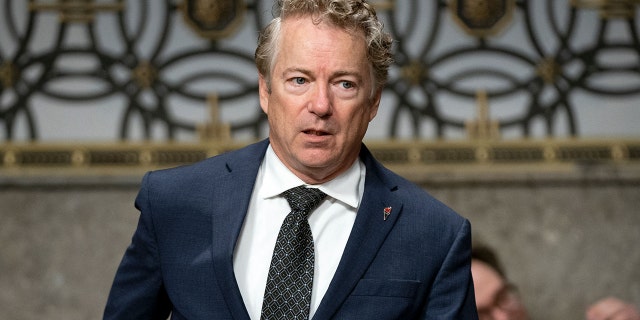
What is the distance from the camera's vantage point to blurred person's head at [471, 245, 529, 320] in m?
2.64

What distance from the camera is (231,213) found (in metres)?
1.67

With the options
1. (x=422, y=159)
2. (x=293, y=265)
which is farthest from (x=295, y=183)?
(x=422, y=159)

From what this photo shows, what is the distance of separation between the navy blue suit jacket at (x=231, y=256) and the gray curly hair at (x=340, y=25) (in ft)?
0.53

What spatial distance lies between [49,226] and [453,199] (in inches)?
46.3

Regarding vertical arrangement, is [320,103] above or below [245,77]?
above

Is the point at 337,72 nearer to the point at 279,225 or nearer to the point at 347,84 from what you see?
the point at 347,84

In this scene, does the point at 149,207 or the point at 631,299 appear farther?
the point at 631,299

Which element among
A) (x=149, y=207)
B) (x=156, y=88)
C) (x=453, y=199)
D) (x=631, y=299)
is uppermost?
(x=149, y=207)

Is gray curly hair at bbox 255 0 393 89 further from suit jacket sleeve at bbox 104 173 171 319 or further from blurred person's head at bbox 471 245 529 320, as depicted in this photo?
blurred person's head at bbox 471 245 529 320

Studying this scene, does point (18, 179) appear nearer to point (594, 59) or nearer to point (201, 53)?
point (201, 53)

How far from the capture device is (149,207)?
1699mm

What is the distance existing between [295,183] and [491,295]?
1.07 meters

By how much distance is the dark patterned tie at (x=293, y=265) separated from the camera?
1.60 m

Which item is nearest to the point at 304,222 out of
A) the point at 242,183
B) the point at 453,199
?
the point at 242,183
